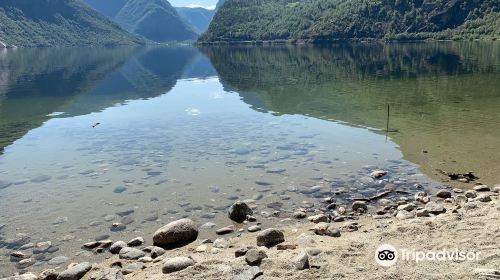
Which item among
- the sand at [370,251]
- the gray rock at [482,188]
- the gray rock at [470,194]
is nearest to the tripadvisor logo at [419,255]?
the sand at [370,251]

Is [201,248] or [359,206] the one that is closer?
[201,248]

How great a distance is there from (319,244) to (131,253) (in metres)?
5.95

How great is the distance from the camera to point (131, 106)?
49.6 meters

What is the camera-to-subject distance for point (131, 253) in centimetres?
1402

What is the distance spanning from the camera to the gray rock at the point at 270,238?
1374 cm

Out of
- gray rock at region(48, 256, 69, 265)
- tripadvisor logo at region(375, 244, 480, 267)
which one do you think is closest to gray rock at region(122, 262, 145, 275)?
gray rock at region(48, 256, 69, 265)

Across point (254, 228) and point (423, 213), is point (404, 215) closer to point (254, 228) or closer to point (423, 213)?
point (423, 213)

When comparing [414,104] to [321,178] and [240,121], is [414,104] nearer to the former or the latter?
[240,121]

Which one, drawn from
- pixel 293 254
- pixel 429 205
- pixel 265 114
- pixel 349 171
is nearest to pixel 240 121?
pixel 265 114

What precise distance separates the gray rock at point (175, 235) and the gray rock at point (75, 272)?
2.53 metres

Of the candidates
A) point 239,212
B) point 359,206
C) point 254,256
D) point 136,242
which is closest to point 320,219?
point 359,206

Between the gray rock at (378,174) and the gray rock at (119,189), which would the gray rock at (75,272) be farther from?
the gray rock at (378,174)

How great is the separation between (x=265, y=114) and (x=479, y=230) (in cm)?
2889

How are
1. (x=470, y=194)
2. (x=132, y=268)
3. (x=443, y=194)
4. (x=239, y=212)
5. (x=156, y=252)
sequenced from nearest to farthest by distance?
(x=132, y=268) → (x=156, y=252) → (x=239, y=212) → (x=470, y=194) → (x=443, y=194)
